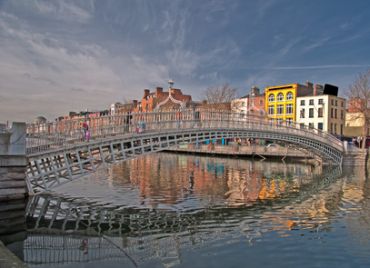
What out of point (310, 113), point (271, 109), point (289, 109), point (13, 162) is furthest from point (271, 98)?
point (13, 162)

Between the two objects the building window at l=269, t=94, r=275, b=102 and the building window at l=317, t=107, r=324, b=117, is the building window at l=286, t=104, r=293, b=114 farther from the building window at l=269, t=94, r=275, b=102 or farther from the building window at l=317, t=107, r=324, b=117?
the building window at l=317, t=107, r=324, b=117

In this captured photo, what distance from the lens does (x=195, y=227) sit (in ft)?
36.8

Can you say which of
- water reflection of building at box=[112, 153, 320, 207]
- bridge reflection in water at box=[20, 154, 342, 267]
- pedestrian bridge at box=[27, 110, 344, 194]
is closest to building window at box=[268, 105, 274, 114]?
pedestrian bridge at box=[27, 110, 344, 194]

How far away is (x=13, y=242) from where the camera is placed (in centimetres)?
917

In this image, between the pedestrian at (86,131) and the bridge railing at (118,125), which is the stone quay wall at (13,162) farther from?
the pedestrian at (86,131)

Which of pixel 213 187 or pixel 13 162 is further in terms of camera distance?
pixel 213 187

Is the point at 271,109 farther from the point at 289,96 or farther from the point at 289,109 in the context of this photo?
the point at 289,96

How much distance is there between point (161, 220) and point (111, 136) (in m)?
5.91

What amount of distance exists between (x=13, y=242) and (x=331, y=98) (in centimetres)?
5106

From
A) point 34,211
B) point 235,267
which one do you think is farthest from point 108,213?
point 235,267

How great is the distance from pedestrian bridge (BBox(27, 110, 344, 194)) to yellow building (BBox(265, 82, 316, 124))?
29039mm

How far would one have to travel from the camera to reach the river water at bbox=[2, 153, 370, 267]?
27.1ft

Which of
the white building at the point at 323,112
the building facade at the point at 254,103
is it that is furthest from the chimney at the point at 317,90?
the building facade at the point at 254,103

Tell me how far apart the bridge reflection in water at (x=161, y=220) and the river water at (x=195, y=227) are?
3cm
